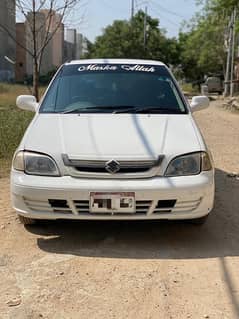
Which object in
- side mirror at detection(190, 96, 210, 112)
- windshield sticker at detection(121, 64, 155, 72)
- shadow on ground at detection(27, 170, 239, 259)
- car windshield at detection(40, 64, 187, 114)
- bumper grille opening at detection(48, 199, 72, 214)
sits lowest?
shadow on ground at detection(27, 170, 239, 259)

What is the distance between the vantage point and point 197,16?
52.0 meters

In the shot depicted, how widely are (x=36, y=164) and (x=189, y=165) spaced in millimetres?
1305

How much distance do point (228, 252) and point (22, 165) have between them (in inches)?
75.0

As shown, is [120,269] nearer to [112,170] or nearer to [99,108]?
[112,170]

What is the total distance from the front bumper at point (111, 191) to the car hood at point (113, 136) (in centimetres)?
24

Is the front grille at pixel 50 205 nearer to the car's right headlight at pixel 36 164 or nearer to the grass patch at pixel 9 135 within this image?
the car's right headlight at pixel 36 164

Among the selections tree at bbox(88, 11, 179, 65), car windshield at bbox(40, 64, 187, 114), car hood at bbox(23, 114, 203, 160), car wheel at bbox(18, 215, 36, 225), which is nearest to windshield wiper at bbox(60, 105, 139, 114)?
car windshield at bbox(40, 64, 187, 114)

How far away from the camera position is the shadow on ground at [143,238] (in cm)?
432

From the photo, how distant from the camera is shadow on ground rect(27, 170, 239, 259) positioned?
4.32 m

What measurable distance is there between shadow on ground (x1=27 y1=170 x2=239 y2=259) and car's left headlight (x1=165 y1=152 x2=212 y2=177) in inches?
26.3

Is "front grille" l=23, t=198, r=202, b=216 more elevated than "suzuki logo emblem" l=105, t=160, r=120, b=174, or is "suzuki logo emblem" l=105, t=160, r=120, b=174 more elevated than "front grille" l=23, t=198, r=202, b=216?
"suzuki logo emblem" l=105, t=160, r=120, b=174

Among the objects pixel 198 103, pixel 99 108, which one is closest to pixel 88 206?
pixel 99 108

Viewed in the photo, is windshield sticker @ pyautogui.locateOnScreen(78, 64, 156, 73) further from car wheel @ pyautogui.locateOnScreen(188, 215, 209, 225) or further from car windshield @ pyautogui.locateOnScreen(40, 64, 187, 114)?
car wheel @ pyautogui.locateOnScreen(188, 215, 209, 225)

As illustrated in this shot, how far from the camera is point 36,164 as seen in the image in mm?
4379
